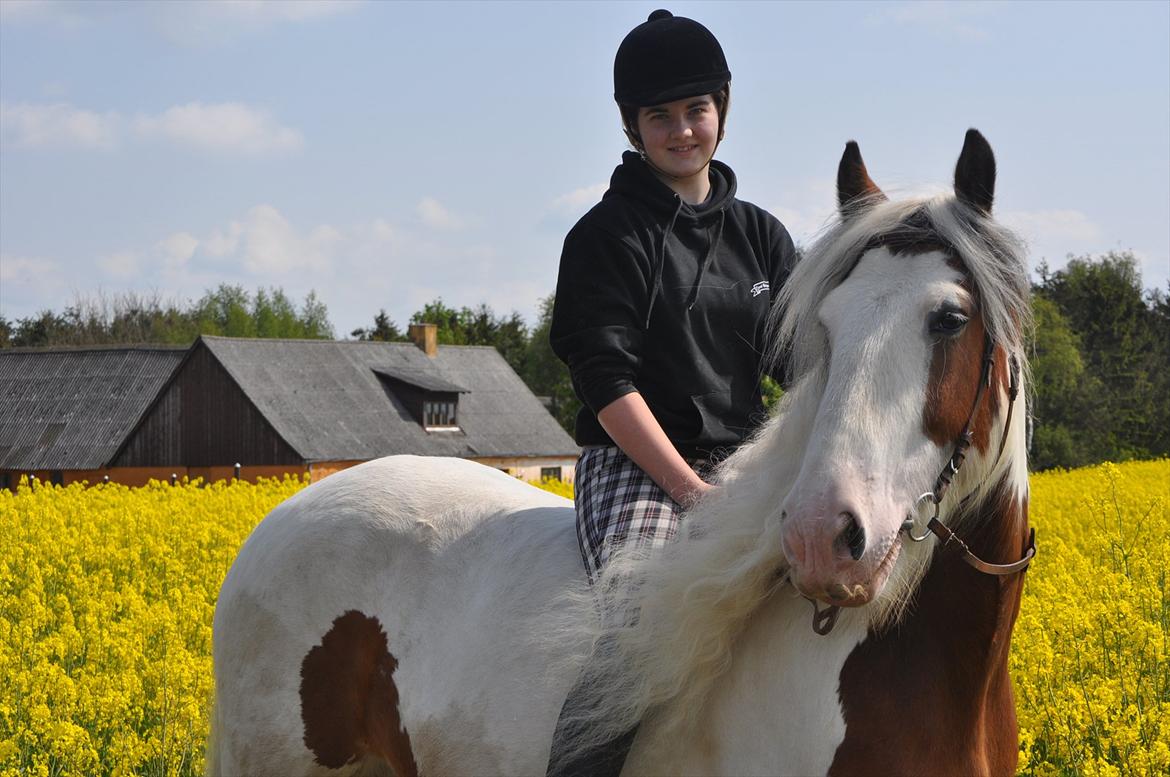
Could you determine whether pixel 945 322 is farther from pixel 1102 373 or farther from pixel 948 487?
pixel 1102 373

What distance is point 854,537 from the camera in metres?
2.13

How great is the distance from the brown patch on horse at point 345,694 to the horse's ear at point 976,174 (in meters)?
2.08

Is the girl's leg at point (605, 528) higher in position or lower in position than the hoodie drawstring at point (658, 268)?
lower

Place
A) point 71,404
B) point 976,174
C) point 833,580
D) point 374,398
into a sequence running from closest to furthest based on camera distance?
1. point 833,580
2. point 976,174
3. point 374,398
4. point 71,404

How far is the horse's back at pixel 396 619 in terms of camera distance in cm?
319

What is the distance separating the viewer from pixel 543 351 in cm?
8206

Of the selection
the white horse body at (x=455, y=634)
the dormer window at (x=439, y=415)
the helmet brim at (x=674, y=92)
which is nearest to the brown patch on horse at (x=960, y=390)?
the white horse body at (x=455, y=634)

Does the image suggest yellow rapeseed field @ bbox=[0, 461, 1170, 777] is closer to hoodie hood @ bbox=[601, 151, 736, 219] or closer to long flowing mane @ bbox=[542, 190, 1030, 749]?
long flowing mane @ bbox=[542, 190, 1030, 749]

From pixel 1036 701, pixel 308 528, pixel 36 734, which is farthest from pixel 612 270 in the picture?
pixel 36 734

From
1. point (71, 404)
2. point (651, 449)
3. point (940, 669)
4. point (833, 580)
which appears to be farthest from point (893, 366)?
point (71, 404)

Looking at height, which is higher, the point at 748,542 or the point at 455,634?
the point at 748,542

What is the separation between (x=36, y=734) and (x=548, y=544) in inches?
128

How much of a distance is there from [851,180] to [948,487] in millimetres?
817

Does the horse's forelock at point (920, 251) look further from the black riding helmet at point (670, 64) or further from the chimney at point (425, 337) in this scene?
the chimney at point (425, 337)
